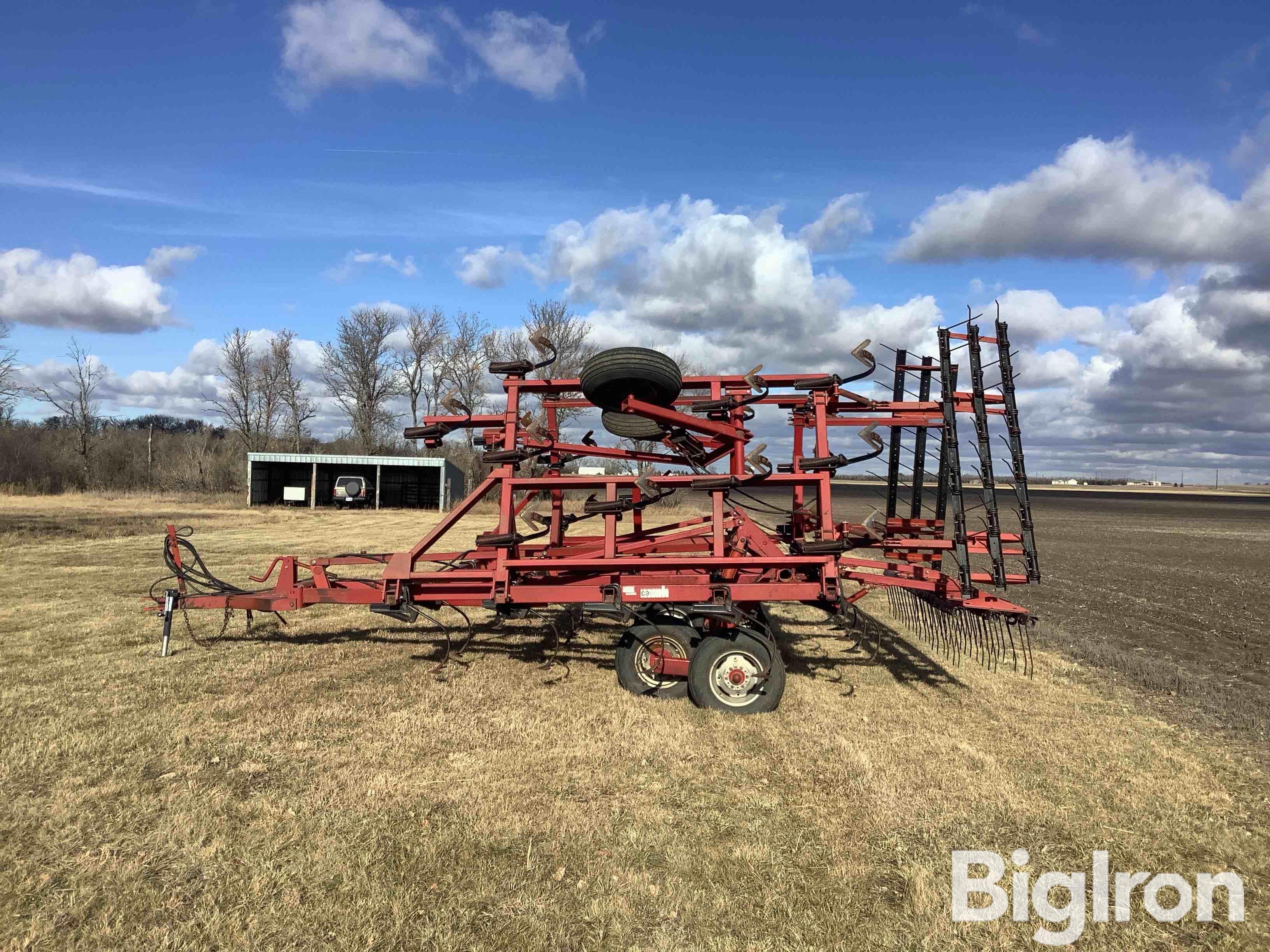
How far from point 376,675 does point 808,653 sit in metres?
4.72

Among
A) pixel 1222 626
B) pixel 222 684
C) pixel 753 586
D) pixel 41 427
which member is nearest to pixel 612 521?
pixel 753 586

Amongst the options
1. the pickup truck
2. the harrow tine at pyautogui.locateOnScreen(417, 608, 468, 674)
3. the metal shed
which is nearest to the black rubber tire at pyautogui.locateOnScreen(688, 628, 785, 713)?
the harrow tine at pyautogui.locateOnScreen(417, 608, 468, 674)

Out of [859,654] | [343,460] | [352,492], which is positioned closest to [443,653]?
[859,654]

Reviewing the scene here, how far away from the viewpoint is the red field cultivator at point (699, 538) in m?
5.99

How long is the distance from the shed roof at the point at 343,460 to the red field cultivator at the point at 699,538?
30.6 meters

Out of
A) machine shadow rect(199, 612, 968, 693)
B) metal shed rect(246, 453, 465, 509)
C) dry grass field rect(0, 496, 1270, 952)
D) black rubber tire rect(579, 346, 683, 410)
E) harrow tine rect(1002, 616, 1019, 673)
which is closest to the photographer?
dry grass field rect(0, 496, 1270, 952)

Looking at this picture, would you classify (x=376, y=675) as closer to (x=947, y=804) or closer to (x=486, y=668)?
(x=486, y=668)

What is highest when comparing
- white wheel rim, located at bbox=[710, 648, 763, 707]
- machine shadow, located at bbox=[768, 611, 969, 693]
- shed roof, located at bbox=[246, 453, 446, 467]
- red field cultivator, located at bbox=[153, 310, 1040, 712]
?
shed roof, located at bbox=[246, 453, 446, 467]

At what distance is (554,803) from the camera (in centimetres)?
425

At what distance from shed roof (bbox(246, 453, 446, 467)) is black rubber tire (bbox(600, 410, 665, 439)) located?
3202 cm

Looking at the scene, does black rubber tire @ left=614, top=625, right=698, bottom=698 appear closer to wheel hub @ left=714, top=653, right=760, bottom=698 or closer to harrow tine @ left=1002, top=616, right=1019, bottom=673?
wheel hub @ left=714, top=653, right=760, bottom=698

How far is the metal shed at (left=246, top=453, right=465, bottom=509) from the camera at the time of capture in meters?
36.7

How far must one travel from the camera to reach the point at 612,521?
6.29 m

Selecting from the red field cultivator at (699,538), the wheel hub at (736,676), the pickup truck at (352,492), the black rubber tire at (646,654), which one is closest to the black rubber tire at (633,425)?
the red field cultivator at (699,538)
